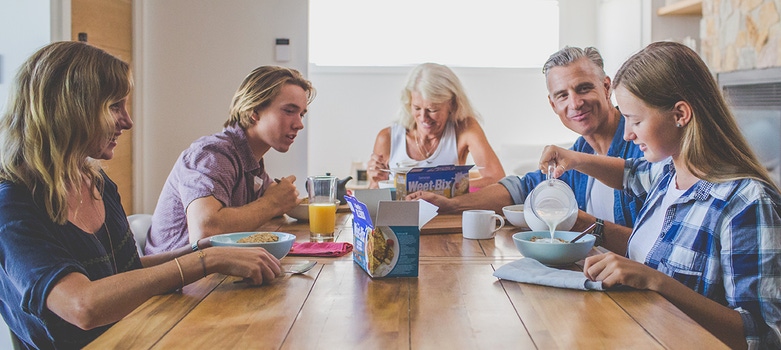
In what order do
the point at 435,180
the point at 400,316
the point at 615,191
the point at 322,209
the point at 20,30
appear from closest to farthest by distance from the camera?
the point at 400,316, the point at 322,209, the point at 615,191, the point at 435,180, the point at 20,30

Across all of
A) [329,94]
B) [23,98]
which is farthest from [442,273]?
[329,94]

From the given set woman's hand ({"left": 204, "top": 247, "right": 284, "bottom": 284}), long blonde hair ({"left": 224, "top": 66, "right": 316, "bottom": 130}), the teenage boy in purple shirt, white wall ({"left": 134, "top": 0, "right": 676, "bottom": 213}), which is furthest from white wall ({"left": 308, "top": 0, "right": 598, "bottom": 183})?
woman's hand ({"left": 204, "top": 247, "right": 284, "bottom": 284})

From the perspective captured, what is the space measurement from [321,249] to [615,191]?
0.97 metres

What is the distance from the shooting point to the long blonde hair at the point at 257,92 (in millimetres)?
2562

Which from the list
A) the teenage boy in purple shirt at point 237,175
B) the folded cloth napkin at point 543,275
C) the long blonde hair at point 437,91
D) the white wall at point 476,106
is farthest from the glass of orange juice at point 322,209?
the white wall at point 476,106

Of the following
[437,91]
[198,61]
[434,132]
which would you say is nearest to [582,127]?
[437,91]

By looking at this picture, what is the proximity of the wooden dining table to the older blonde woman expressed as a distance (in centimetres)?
201

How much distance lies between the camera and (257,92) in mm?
2582

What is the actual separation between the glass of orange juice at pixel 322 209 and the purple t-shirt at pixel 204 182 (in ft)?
1.01

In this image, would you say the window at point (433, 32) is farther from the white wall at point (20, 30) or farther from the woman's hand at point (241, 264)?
the woman's hand at point (241, 264)

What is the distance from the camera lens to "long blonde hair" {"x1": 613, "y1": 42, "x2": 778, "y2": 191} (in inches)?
60.2

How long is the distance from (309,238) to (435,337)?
0.95 metres

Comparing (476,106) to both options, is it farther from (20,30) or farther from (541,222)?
(541,222)

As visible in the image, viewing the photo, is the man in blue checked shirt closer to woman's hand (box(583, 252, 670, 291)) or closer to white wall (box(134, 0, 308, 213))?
woman's hand (box(583, 252, 670, 291))
